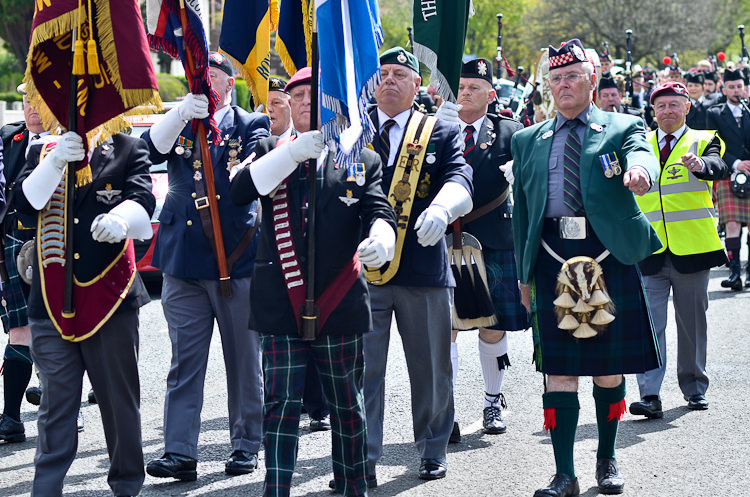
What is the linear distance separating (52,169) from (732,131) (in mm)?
9100

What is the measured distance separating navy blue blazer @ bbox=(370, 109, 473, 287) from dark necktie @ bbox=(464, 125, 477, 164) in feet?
3.23

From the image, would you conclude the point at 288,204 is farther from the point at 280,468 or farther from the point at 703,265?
the point at 703,265

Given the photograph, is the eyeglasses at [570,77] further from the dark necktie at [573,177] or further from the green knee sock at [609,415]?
the green knee sock at [609,415]

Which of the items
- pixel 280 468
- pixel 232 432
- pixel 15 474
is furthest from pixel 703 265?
pixel 15 474

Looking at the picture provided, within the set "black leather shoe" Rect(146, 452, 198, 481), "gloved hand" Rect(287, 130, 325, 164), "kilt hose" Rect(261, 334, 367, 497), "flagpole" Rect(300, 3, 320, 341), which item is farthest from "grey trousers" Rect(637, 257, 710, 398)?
"gloved hand" Rect(287, 130, 325, 164)

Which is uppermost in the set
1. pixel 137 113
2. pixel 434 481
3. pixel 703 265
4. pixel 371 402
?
pixel 137 113

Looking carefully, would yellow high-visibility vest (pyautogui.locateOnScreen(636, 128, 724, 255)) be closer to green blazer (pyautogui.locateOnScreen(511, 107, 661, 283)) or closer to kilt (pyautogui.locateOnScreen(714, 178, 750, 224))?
green blazer (pyautogui.locateOnScreen(511, 107, 661, 283))

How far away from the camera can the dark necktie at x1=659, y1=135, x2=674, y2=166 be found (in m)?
7.61

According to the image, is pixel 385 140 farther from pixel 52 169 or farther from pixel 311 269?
pixel 52 169

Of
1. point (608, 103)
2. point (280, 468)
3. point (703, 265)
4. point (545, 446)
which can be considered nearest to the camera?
point (280, 468)

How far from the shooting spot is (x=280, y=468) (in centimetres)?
471

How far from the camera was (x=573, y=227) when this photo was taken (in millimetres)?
5461

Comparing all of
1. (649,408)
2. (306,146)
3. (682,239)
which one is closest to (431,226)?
(306,146)

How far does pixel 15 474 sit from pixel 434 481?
221 centimetres
